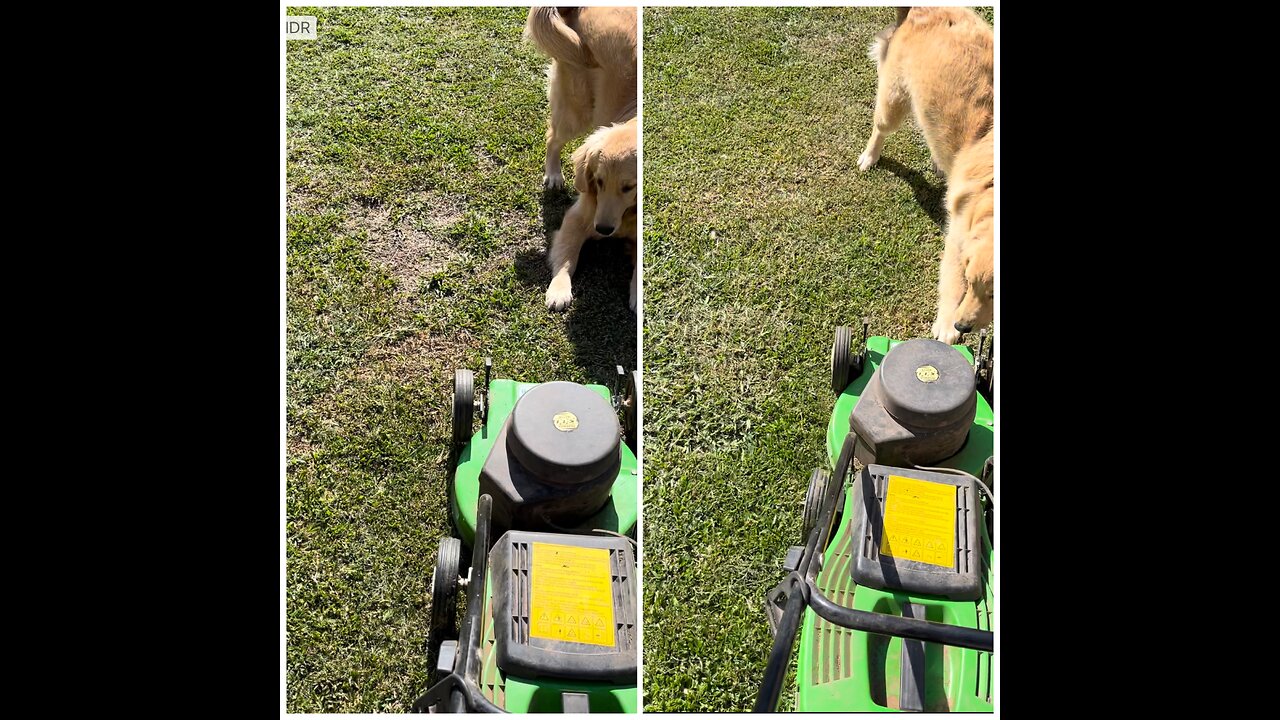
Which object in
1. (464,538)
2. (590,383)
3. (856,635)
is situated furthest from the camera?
(590,383)

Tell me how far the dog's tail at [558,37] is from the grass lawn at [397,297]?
29cm

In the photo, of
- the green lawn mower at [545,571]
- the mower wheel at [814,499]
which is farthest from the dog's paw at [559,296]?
the mower wheel at [814,499]

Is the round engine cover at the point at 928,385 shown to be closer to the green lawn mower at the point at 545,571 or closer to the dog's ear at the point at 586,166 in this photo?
the green lawn mower at the point at 545,571

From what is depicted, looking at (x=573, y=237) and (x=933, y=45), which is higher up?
(x=933, y=45)

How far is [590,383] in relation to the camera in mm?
2463

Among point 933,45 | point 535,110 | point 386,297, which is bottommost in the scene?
point 386,297

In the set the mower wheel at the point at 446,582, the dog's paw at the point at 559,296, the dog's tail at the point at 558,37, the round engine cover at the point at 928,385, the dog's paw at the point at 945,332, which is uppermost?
the dog's tail at the point at 558,37

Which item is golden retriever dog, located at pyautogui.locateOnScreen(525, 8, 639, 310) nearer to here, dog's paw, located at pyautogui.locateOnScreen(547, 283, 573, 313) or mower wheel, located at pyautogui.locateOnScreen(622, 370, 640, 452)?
dog's paw, located at pyautogui.locateOnScreen(547, 283, 573, 313)

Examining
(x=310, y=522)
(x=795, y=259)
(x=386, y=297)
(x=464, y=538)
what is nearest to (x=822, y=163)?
(x=795, y=259)

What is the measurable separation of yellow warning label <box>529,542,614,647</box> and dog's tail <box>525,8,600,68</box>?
4.89ft

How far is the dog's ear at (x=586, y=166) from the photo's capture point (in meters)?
2.43

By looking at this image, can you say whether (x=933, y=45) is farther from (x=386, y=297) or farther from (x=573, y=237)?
(x=386, y=297)

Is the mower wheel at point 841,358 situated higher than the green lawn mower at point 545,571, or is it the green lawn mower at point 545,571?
the mower wheel at point 841,358

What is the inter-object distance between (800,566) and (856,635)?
0.28m
